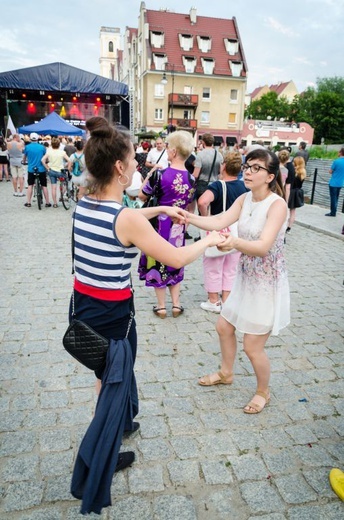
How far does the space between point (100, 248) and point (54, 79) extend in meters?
20.2

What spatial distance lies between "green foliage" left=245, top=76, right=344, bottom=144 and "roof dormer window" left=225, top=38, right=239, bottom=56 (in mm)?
24479

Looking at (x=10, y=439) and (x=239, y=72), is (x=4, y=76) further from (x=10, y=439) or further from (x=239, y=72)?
(x=239, y=72)

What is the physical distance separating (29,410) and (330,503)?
2216 millimetres

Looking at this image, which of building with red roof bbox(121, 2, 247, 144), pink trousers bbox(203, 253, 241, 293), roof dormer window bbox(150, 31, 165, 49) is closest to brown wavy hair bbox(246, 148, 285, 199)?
pink trousers bbox(203, 253, 241, 293)

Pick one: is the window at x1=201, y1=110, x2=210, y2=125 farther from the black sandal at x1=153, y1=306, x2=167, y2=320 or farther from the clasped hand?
the clasped hand

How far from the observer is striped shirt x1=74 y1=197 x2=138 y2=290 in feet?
6.24

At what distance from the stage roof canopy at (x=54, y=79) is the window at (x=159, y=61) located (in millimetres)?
31154

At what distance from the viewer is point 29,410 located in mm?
3006

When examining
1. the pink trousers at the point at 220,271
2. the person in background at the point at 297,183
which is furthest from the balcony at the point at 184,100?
the pink trousers at the point at 220,271

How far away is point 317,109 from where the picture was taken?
68.6m

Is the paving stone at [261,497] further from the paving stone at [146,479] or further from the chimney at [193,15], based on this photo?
the chimney at [193,15]

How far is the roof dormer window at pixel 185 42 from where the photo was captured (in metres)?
48.3

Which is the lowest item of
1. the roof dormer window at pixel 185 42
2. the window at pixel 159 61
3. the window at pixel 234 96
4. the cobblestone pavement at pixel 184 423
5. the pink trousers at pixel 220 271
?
Answer: the cobblestone pavement at pixel 184 423

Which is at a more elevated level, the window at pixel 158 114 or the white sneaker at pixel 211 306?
the window at pixel 158 114
